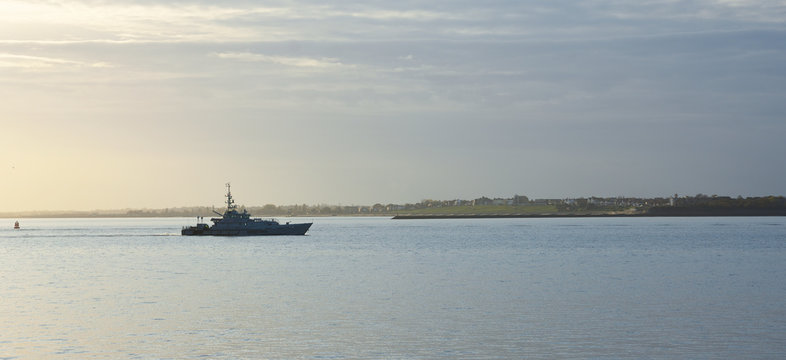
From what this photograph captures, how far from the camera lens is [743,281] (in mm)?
72812

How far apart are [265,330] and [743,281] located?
1799 inches

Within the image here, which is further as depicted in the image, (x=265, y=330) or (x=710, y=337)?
(x=265, y=330)

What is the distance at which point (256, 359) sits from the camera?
3569cm

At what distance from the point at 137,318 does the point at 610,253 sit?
85485mm

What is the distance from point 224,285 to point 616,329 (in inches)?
1464

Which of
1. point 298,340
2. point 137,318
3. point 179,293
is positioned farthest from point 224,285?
point 298,340

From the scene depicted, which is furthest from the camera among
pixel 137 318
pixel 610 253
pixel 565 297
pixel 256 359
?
pixel 610 253

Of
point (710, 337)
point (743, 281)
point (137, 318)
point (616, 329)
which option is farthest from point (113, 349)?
point (743, 281)

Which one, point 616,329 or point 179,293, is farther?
point 179,293

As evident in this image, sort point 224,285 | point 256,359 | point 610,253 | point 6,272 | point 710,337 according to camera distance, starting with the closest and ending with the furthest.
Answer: point 256,359 → point 710,337 → point 224,285 → point 6,272 → point 610,253

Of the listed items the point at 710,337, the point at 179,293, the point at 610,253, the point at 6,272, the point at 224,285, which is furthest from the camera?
the point at 610,253

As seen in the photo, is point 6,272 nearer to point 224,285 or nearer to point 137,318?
point 224,285

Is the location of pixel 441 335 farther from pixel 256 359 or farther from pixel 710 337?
pixel 710 337

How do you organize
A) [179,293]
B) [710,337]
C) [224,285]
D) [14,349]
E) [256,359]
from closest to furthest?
[256,359], [14,349], [710,337], [179,293], [224,285]
